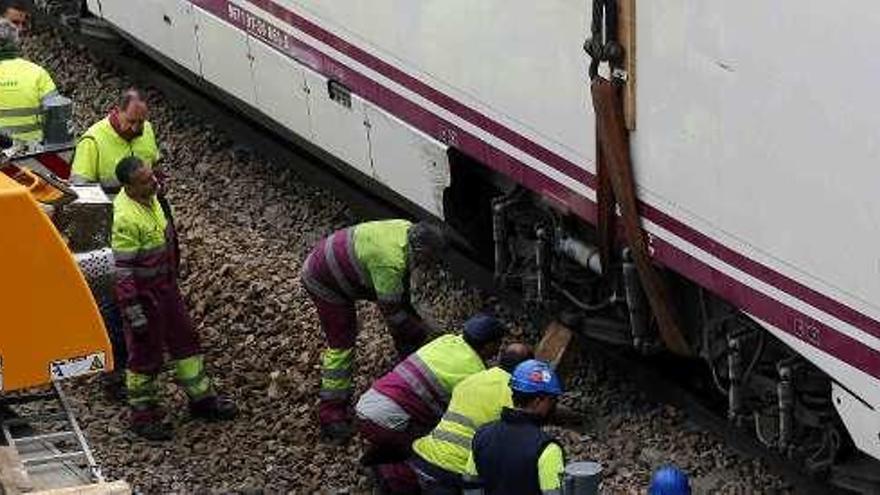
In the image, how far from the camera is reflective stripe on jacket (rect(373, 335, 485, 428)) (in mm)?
8344

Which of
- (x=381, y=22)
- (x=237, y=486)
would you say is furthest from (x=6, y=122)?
(x=237, y=486)

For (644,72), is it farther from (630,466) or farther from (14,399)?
(14,399)

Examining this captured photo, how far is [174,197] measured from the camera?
12.3m

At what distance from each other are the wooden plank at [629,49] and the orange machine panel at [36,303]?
2348mm

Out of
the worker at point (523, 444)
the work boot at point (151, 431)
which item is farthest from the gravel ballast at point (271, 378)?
the worker at point (523, 444)

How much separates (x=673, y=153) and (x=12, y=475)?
9.53 ft

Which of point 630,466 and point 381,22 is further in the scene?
point 381,22

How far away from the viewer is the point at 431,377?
27.6ft

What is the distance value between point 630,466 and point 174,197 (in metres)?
4.36

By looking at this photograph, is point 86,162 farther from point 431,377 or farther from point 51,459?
point 51,459

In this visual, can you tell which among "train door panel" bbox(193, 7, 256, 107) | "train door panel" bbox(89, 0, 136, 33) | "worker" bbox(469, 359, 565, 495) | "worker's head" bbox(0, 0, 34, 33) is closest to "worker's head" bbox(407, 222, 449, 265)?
"worker" bbox(469, 359, 565, 495)

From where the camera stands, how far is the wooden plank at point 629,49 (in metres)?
8.04

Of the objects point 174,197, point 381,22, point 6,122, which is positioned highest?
point 381,22

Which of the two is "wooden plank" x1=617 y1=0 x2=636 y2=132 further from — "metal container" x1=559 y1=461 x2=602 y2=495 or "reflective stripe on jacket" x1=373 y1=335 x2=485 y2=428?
"metal container" x1=559 y1=461 x2=602 y2=495
